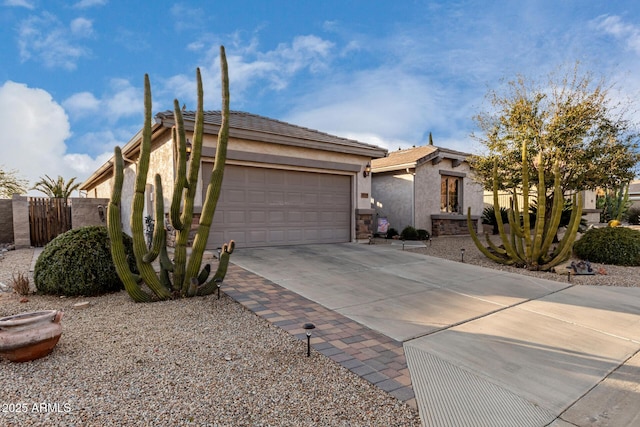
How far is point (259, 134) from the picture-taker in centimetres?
952

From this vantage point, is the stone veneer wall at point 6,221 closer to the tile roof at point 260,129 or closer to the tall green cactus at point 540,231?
the tile roof at point 260,129

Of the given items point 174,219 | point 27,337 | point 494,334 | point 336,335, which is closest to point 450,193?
point 494,334

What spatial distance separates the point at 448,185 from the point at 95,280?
46.0 ft

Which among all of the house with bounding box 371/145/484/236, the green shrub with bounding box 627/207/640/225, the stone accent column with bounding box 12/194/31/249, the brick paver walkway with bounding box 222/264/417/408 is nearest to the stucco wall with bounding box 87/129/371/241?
the house with bounding box 371/145/484/236

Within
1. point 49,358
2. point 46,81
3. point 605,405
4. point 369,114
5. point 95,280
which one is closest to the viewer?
point 605,405

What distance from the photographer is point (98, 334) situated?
3783 mm

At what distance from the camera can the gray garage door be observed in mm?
9445

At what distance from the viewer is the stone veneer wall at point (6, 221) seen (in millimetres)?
12109

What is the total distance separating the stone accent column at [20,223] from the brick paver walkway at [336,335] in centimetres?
1015

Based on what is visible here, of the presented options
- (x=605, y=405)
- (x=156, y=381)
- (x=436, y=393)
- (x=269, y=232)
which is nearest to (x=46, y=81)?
(x=269, y=232)

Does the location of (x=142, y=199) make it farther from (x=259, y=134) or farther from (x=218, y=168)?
(x=259, y=134)

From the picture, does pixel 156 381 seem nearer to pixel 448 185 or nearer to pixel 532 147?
pixel 532 147

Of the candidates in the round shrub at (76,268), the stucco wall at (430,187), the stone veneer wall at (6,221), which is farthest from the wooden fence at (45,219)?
the stucco wall at (430,187)

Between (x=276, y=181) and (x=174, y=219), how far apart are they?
219 inches
